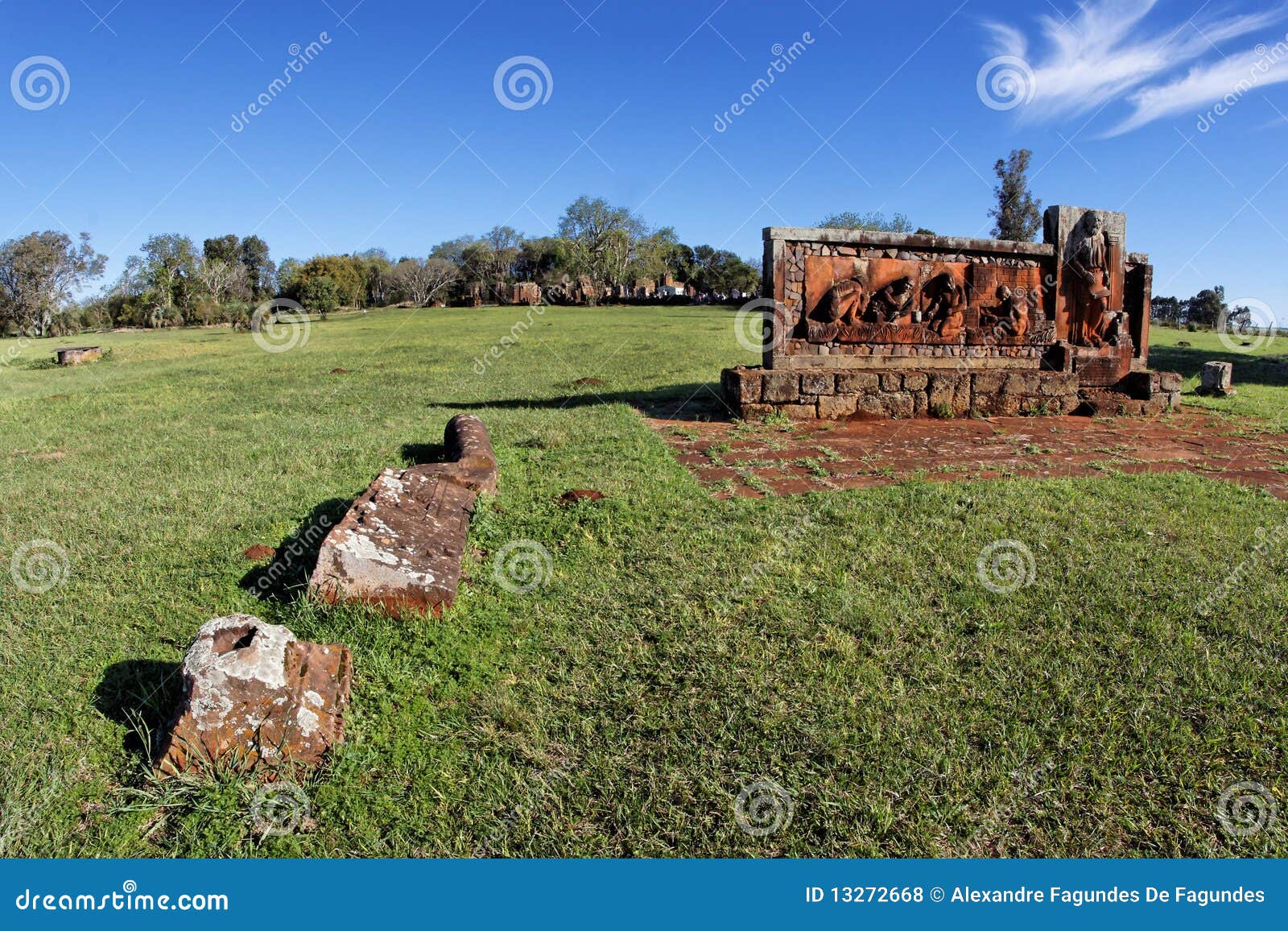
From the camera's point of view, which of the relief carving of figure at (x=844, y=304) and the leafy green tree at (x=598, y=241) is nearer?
the relief carving of figure at (x=844, y=304)

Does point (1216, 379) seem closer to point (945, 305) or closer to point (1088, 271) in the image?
point (1088, 271)

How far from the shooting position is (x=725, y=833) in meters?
2.60

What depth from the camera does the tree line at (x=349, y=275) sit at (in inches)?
1419

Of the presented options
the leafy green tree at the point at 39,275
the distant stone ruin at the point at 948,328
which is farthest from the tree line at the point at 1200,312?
the leafy green tree at the point at 39,275

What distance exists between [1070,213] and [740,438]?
666 centimetres

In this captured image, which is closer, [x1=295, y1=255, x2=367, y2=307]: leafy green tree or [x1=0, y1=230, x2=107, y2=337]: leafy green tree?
[x1=0, y1=230, x2=107, y2=337]: leafy green tree

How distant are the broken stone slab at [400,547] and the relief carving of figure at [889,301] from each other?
6.98 metres

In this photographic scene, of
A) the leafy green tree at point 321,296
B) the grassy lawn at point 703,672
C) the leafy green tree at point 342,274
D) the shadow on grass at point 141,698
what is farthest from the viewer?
the leafy green tree at point 342,274

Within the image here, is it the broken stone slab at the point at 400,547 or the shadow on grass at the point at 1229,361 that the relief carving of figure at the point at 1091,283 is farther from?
the broken stone slab at the point at 400,547

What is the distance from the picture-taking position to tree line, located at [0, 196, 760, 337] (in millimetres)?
36031

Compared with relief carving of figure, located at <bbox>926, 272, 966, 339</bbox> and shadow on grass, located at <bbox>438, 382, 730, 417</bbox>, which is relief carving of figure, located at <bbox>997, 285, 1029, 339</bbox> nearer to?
relief carving of figure, located at <bbox>926, 272, 966, 339</bbox>

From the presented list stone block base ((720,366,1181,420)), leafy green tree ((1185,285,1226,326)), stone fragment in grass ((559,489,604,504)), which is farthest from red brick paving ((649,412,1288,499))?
leafy green tree ((1185,285,1226,326))

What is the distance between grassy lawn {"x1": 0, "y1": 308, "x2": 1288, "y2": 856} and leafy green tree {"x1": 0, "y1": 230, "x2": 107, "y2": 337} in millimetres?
37513

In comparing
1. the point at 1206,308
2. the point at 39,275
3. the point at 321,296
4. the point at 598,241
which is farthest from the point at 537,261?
the point at 1206,308
